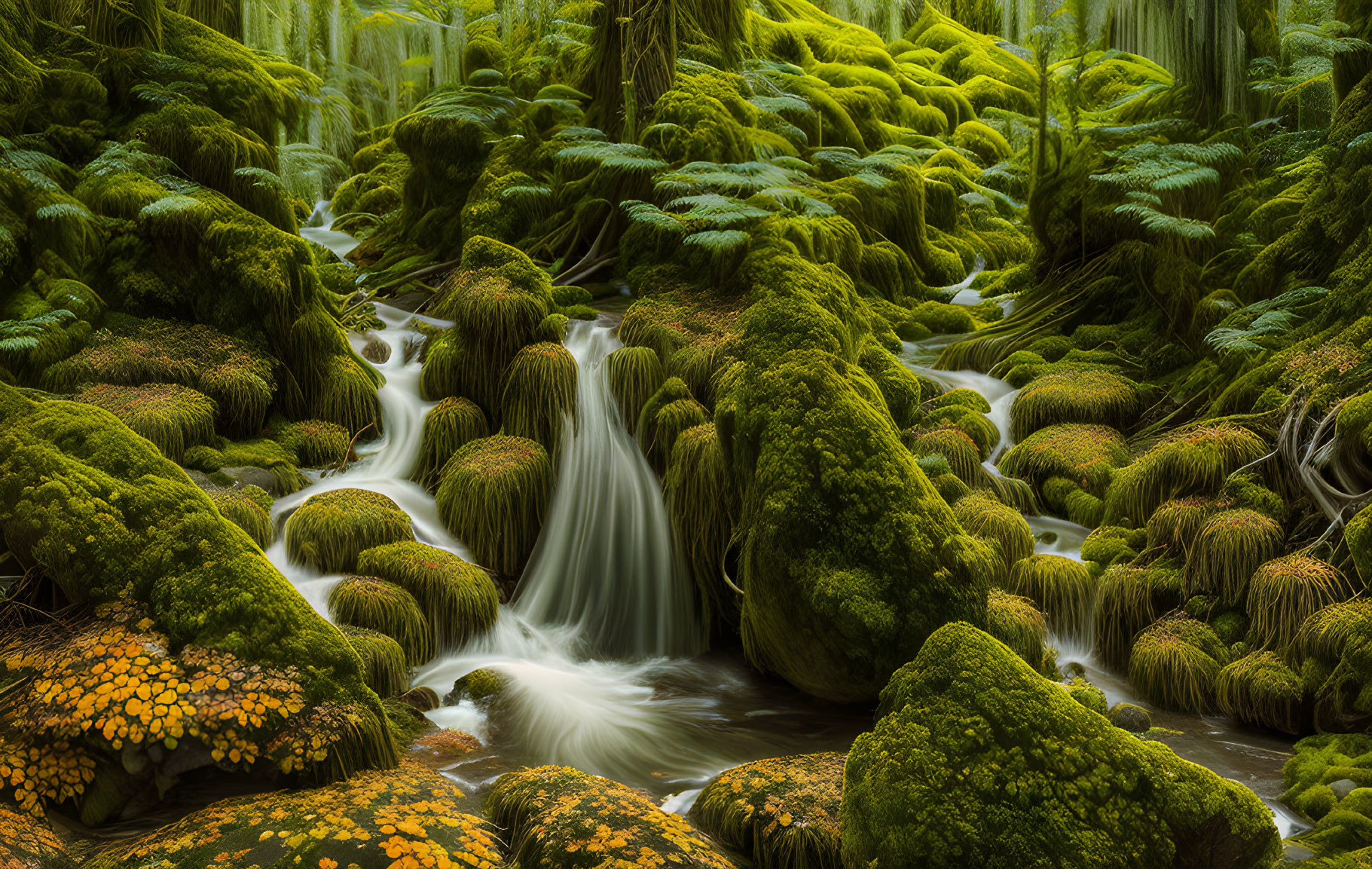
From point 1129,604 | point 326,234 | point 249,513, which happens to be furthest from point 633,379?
point 326,234

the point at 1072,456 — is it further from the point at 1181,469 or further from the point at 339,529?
the point at 339,529

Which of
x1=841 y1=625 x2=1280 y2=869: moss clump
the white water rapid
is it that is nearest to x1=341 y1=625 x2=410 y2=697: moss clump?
the white water rapid

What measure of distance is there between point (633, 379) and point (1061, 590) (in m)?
3.94

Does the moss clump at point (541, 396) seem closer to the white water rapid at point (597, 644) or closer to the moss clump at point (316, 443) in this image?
the white water rapid at point (597, 644)

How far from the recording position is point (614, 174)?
10578 millimetres

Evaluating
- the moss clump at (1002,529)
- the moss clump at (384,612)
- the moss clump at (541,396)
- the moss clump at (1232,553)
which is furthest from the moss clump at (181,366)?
the moss clump at (1232,553)

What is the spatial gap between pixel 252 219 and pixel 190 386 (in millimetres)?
1828

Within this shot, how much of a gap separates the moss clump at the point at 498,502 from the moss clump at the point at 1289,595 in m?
5.28

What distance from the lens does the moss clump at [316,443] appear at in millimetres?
8234

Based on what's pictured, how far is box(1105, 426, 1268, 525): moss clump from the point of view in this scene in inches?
275

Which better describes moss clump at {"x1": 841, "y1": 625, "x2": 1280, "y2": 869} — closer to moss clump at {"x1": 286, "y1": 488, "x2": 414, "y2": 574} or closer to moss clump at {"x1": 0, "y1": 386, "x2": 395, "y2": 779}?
moss clump at {"x1": 0, "y1": 386, "x2": 395, "y2": 779}

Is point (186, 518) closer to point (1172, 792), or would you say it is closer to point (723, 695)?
point (723, 695)

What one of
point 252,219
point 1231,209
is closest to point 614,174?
point 252,219

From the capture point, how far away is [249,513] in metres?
6.77
